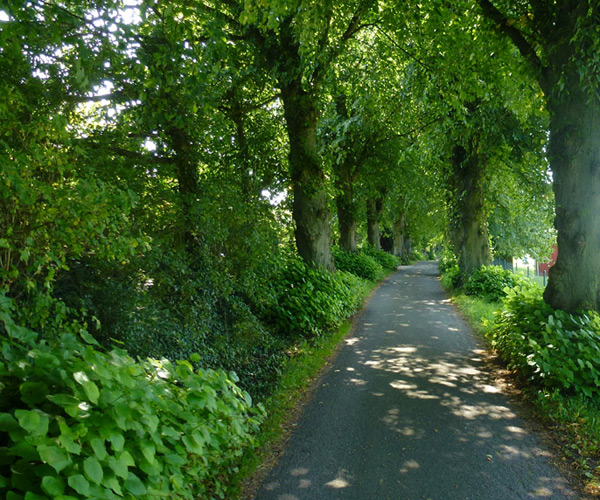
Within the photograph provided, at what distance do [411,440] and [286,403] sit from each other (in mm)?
1893

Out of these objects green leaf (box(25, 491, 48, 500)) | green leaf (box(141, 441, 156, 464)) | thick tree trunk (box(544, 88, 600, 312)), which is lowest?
green leaf (box(141, 441, 156, 464))

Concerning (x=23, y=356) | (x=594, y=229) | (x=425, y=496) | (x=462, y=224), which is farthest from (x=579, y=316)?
(x=462, y=224)

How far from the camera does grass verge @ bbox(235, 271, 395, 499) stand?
460 cm

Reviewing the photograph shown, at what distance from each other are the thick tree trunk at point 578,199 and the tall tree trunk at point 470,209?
29.1ft

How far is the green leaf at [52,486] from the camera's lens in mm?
2312

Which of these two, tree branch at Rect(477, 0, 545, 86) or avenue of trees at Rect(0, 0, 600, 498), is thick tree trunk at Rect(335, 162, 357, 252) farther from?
tree branch at Rect(477, 0, 545, 86)

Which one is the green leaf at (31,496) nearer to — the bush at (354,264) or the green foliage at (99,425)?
the green foliage at (99,425)

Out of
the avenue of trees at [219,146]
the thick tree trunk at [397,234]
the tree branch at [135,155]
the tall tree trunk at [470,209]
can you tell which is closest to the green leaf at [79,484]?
the avenue of trees at [219,146]

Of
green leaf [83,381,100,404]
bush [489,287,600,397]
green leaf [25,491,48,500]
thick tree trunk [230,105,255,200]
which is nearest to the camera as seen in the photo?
green leaf [25,491,48,500]

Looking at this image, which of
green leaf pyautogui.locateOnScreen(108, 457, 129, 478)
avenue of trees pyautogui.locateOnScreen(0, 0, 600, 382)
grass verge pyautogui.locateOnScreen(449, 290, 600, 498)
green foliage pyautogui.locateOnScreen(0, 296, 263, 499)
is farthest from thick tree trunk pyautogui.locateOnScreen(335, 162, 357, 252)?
green leaf pyautogui.locateOnScreen(108, 457, 129, 478)

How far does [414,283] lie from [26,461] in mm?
22908

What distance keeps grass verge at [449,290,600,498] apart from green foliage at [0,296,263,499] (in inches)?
127

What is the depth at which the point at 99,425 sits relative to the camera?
280 centimetres

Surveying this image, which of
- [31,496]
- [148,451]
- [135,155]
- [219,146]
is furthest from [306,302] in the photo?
[31,496]
